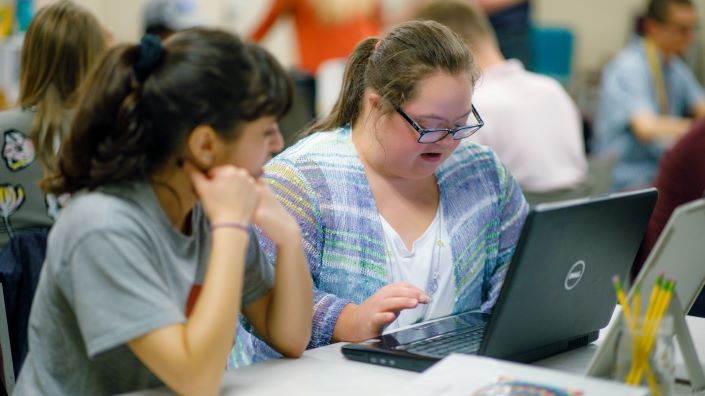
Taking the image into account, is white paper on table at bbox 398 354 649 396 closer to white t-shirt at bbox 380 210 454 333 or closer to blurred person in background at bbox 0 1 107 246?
white t-shirt at bbox 380 210 454 333

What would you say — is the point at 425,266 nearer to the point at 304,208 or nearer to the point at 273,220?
the point at 304,208

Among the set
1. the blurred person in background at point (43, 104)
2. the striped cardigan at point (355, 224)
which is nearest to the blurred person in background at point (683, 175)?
the striped cardigan at point (355, 224)

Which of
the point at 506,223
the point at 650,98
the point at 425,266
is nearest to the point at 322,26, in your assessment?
the point at 650,98

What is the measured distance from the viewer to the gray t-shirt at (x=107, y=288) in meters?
1.30

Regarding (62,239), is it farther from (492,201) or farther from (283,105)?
(492,201)

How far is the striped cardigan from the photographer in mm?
1842

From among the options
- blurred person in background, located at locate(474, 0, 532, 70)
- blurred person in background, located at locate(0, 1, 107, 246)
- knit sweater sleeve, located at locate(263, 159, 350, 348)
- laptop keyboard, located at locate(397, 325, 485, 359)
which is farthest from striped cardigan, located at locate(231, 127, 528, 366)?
blurred person in background, located at locate(474, 0, 532, 70)

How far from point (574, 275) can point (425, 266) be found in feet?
1.49

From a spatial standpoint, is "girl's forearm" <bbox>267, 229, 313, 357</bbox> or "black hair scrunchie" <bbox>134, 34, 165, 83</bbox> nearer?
"black hair scrunchie" <bbox>134, 34, 165, 83</bbox>

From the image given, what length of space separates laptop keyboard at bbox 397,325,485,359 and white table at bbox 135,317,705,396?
68mm

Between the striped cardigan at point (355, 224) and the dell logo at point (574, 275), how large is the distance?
0.43 m

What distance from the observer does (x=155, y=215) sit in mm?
1398

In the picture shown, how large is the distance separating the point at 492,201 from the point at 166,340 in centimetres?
92

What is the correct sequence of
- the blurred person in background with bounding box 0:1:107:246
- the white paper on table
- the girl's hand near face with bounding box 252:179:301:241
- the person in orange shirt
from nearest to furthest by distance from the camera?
the white paper on table, the girl's hand near face with bounding box 252:179:301:241, the blurred person in background with bounding box 0:1:107:246, the person in orange shirt
